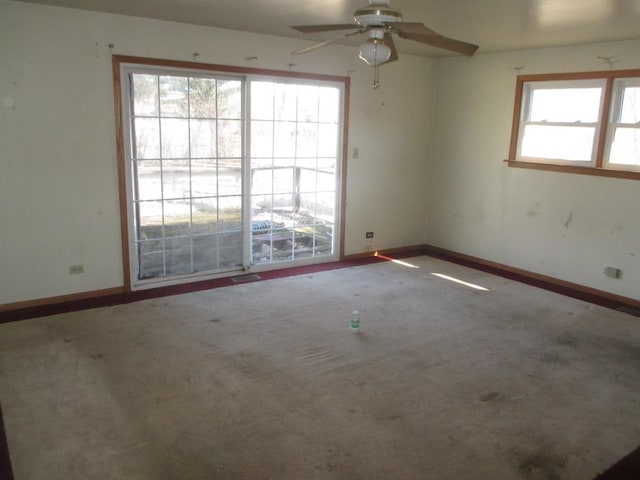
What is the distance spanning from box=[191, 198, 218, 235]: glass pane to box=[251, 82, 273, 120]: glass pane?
3.36ft

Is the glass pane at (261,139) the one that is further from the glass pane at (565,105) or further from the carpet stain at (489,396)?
the carpet stain at (489,396)

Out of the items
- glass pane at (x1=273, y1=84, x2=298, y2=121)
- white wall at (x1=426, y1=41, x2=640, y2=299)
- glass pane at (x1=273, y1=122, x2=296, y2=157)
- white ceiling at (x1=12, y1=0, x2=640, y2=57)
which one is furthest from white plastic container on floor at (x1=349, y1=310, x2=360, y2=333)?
white wall at (x1=426, y1=41, x2=640, y2=299)

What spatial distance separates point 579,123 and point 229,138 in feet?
12.0

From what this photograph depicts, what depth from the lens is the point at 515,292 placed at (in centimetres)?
530

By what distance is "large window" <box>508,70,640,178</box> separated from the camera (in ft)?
16.3

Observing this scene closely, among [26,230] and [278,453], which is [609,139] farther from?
[26,230]

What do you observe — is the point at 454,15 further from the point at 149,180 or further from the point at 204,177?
the point at 149,180

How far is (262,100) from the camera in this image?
539 centimetres

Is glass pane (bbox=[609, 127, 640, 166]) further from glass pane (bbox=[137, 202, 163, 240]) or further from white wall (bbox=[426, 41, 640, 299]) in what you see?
glass pane (bbox=[137, 202, 163, 240])

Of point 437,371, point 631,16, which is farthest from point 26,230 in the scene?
point 631,16

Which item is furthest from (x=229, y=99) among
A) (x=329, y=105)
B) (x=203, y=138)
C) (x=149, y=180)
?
(x=329, y=105)

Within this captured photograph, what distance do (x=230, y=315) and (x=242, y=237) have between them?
1.33 m

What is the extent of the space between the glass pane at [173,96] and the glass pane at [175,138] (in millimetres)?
76

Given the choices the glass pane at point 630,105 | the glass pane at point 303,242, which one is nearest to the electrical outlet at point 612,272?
the glass pane at point 630,105
